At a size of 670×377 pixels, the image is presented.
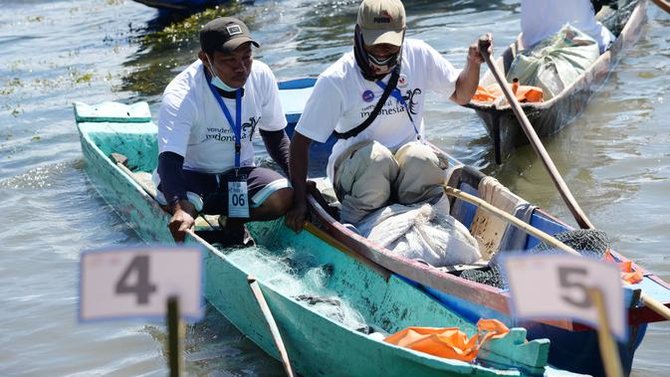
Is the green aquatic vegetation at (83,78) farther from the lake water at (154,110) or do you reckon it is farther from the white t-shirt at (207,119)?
the white t-shirt at (207,119)

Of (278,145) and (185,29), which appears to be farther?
(185,29)

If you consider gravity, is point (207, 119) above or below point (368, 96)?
below

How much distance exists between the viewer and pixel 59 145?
1012 cm

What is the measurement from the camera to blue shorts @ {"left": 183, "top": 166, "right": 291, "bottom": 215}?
238 inches

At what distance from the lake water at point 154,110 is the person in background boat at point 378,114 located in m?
1.08

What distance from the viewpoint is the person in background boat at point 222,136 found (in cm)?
579

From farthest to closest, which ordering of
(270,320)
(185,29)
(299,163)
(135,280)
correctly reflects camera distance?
1. (185,29)
2. (299,163)
3. (270,320)
4. (135,280)

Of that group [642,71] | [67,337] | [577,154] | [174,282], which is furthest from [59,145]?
[174,282]

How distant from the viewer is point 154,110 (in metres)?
10.9

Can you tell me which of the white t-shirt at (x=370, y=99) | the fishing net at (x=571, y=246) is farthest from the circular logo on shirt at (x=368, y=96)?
the fishing net at (x=571, y=246)

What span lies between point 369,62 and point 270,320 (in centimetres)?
149

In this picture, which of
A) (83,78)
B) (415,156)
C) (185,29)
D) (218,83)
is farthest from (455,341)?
(185,29)

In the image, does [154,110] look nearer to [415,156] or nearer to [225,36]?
[225,36]

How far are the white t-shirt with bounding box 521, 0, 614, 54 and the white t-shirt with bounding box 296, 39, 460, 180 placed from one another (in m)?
4.22
